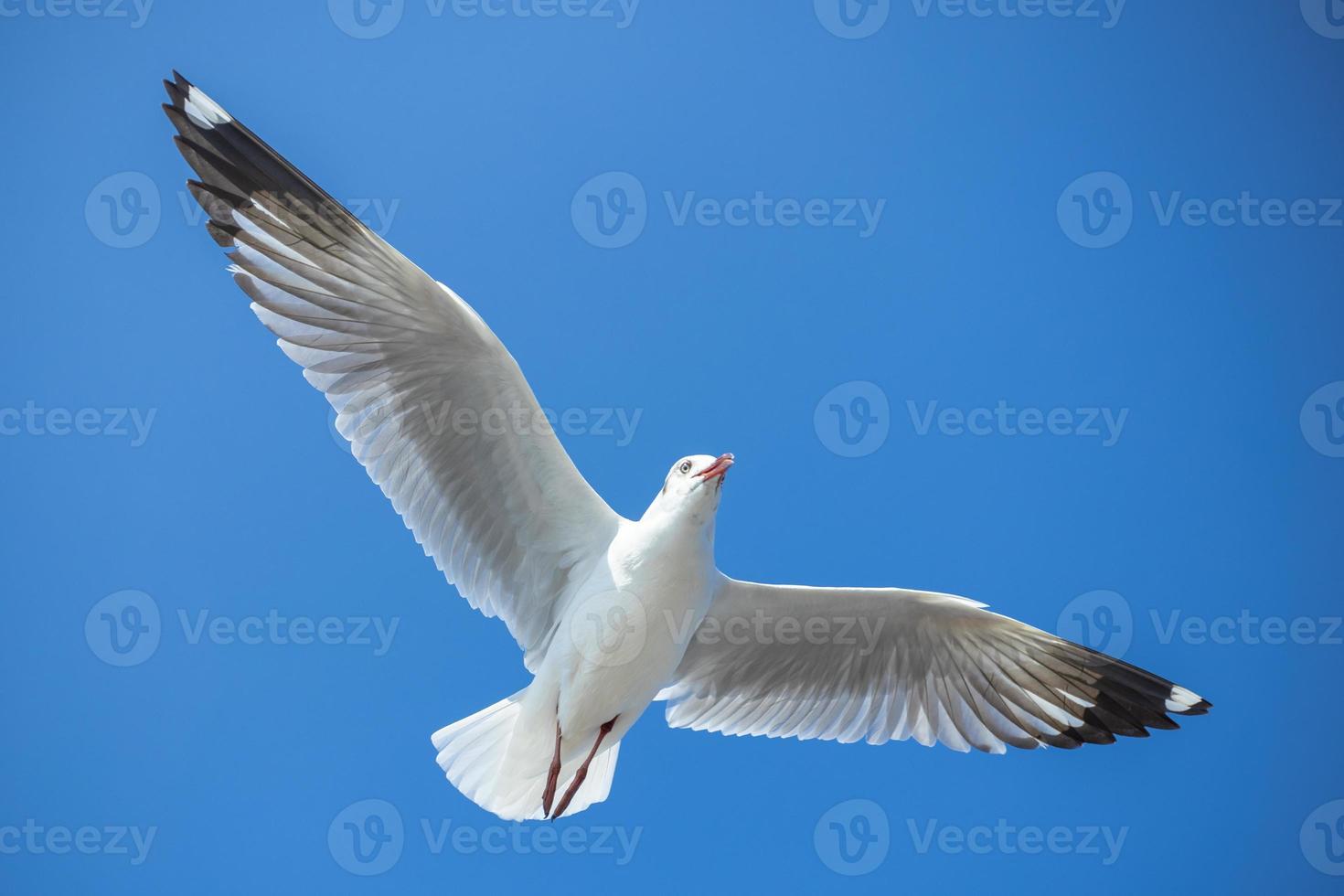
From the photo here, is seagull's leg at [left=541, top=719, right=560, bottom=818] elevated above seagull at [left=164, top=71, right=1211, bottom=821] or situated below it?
below

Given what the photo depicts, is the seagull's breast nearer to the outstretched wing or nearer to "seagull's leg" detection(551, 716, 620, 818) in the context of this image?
"seagull's leg" detection(551, 716, 620, 818)

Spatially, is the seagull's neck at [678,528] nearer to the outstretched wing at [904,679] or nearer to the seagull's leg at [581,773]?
the outstretched wing at [904,679]

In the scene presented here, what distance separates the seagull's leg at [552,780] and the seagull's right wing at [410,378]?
1.11 feet

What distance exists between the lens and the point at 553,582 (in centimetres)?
439

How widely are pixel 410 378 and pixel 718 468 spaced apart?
97 centimetres

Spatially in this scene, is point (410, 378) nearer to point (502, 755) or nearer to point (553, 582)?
point (553, 582)

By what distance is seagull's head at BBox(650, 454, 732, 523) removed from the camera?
399cm

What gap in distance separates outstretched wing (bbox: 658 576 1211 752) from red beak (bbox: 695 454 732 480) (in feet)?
Result: 2.00

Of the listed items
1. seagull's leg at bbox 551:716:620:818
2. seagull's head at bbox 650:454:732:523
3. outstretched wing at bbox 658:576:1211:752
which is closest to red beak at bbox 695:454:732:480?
seagull's head at bbox 650:454:732:523

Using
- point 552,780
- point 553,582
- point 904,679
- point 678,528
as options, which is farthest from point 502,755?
point 904,679

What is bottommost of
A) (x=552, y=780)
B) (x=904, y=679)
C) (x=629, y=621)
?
(x=552, y=780)

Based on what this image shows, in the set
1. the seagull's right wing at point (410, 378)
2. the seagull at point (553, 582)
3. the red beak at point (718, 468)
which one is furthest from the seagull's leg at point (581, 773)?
the red beak at point (718, 468)

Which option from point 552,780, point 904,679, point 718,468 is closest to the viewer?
point 718,468

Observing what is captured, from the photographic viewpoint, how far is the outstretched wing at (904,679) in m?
4.54
